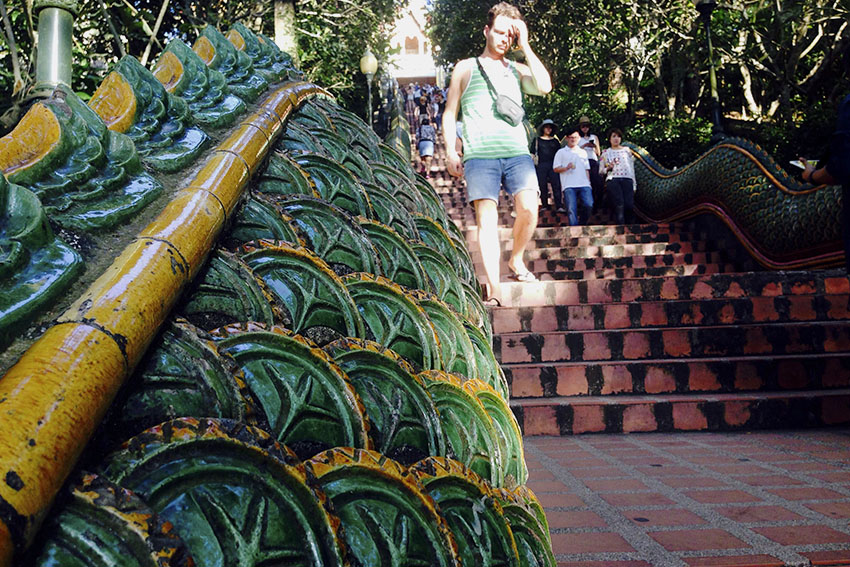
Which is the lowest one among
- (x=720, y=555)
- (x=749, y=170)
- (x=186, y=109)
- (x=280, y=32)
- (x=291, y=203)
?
(x=720, y=555)

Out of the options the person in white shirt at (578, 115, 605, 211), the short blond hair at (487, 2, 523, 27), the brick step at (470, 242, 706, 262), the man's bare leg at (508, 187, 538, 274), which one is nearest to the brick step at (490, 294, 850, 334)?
the man's bare leg at (508, 187, 538, 274)

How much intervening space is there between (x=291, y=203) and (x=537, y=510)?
620 millimetres

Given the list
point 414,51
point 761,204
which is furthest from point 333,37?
point 414,51

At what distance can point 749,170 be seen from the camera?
6758mm

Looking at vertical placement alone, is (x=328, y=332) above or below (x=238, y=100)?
below

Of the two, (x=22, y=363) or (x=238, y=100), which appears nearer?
(x=22, y=363)

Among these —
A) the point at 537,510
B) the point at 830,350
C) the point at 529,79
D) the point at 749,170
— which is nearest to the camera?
the point at 537,510

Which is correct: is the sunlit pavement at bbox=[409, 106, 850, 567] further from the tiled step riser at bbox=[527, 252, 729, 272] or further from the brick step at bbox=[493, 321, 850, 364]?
the tiled step riser at bbox=[527, 252, 729, 272]

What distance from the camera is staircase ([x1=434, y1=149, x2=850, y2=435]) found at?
3.65m

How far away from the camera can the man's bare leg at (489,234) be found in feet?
13.2

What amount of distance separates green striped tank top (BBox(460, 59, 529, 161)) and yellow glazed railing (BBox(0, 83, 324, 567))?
3282 millimetres

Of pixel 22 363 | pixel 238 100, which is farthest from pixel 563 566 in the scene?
pixel 22 363

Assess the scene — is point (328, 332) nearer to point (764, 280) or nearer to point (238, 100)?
point (238, 100)

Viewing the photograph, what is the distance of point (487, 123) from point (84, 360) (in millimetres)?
3641
